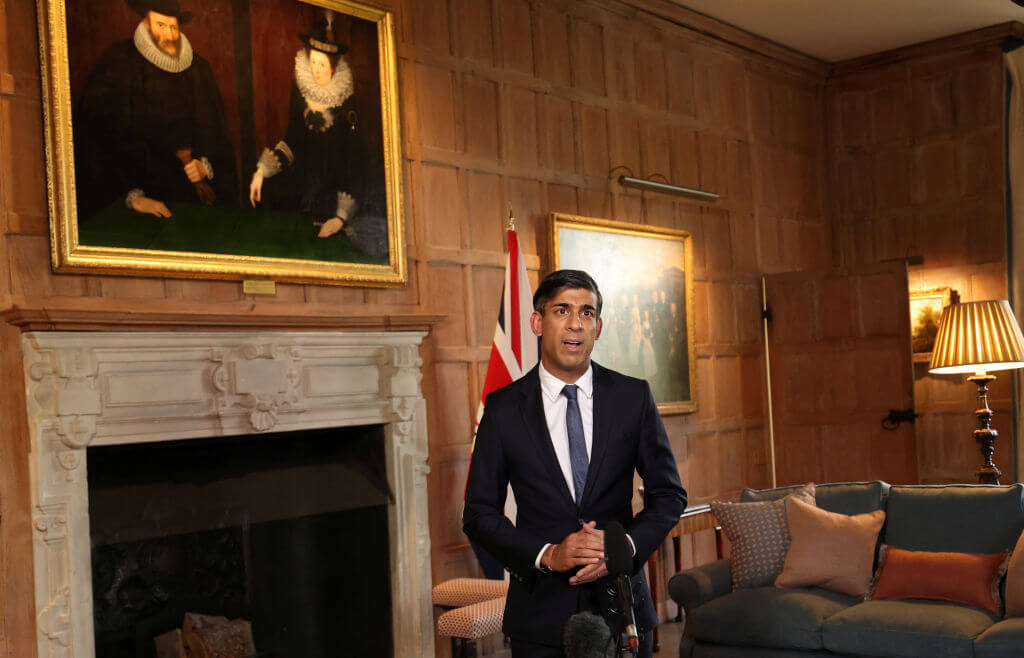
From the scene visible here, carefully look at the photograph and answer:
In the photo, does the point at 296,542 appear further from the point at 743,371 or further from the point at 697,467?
the point at 743,371

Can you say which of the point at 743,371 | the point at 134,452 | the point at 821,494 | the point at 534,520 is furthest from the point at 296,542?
the point at 743,371

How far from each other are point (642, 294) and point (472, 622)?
2878 mm

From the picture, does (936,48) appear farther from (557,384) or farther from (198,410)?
(557,384)

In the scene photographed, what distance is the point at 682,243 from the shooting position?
6945mm

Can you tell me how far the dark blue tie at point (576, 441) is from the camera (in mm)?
2100

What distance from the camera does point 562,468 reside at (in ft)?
6.97

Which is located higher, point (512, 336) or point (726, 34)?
point (726, 34)

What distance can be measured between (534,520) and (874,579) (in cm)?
310

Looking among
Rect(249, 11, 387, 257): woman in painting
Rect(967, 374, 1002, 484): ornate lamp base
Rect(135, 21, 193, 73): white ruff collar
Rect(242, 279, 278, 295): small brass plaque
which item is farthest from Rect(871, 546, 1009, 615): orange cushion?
Rect(135, 21, 193, 73): white ruff collar

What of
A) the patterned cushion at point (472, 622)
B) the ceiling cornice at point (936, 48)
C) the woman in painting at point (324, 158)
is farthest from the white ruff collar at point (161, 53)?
the ceiling cornice at point (936, 48)

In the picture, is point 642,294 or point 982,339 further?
point 642,294

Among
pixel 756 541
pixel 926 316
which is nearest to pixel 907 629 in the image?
pixel 756 541

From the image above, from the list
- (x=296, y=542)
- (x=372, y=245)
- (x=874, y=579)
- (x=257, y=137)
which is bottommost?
(x=874, y=579)

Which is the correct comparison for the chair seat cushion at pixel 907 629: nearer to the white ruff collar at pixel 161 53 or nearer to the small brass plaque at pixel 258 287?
the small brass plaque at pixel 258 287
